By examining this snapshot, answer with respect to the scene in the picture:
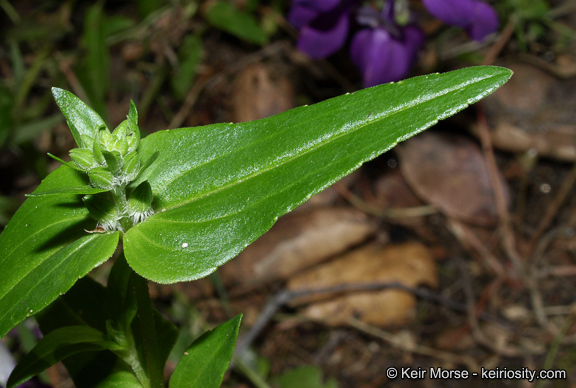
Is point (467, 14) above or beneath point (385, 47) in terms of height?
above

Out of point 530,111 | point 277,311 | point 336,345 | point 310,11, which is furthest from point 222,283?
point 530,111

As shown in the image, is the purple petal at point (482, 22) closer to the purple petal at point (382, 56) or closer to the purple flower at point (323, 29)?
the purple petal at point (382, 56)

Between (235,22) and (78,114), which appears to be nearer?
(78,114)

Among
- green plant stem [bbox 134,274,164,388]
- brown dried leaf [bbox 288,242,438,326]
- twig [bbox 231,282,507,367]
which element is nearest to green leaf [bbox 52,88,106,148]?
A: green plant stem [bbox 134,274,164,388]

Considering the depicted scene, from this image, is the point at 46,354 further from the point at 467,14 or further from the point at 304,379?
the point at 467,14

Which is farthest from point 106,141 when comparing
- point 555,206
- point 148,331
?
point 555,206

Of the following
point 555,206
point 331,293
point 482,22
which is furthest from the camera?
point 555,206

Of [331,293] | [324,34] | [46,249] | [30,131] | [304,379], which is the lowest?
[304,379]
